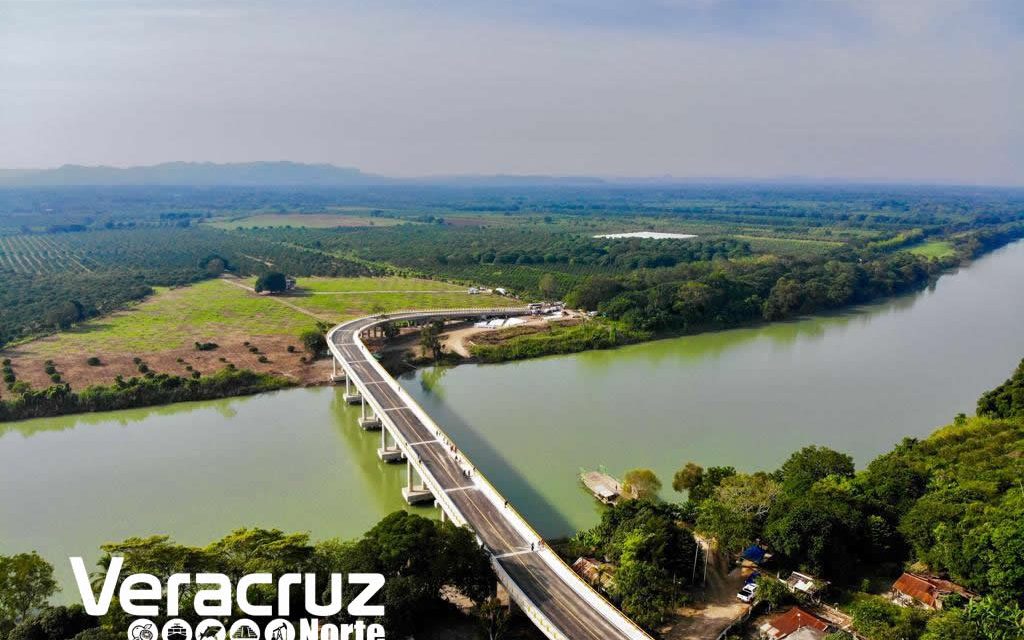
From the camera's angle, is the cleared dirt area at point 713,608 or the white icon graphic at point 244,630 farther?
the cleared dirt area at point 713,608

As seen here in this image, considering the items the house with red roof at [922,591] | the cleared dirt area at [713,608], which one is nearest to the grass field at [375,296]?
the cleared dirt area at [713,608]

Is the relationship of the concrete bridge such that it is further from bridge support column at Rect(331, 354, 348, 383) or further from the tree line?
the tree line

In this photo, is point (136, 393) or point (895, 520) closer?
point (895, 520)

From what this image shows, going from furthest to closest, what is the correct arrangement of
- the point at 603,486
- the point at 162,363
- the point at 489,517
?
the point at 162,363 < the point at 603,486 < the point at 489,517

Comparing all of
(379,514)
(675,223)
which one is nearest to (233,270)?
(379,514)

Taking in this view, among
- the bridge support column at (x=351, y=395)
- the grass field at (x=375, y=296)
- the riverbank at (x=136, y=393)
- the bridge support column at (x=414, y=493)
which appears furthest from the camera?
the grass field at (x=375, y=296)

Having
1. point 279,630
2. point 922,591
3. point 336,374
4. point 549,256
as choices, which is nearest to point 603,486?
point 922,591

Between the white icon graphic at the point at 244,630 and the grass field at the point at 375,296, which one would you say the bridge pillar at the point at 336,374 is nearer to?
the grass field at the point at 375,296

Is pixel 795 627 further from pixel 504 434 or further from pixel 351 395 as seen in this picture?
pixel 351 395
